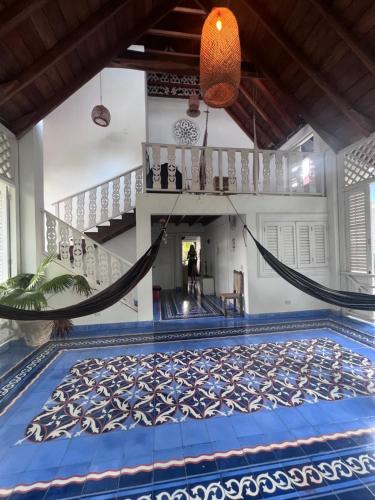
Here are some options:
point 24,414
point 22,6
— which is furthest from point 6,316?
point 22,6

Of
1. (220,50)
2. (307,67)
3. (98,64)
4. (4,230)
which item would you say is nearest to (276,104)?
(307,67)

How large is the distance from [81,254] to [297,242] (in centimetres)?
389

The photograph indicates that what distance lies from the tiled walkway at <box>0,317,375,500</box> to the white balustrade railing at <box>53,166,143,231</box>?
271 cm

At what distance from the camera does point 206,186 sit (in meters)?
4.16

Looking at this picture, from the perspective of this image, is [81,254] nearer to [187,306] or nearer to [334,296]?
[187,306]

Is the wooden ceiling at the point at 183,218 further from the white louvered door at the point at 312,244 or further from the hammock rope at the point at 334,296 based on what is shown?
the hammock rope at the point at 334,296

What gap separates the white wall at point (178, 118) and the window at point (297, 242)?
3607 millimetres

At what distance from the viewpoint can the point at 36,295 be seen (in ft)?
9.52

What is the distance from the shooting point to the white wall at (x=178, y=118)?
663 centimetres

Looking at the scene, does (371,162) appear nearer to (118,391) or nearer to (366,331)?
(366,331)

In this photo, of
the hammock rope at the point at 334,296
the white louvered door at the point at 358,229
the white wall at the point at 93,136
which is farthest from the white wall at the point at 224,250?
the white wall at the point at 93,136

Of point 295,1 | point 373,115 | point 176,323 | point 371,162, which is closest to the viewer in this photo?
point 295,1

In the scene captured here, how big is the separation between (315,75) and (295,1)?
898 millimetres

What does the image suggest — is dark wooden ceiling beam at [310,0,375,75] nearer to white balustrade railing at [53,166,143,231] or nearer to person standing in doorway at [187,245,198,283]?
white balustrade railing at [53,166,143,231]
